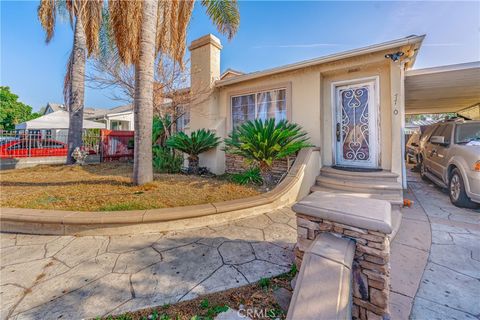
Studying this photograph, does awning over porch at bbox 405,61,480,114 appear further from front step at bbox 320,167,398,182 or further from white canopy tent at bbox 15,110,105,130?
white canopy tent at bbox 15,110,105,130

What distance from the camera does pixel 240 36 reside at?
24.7ft

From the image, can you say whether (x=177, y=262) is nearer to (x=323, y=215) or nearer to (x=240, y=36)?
(x=323, y=215)

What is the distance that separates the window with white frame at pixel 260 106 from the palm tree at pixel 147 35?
240 cm

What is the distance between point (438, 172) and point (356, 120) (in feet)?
8.00

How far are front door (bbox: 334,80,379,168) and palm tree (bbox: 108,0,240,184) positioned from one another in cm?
454

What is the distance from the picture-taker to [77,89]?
26.0ft

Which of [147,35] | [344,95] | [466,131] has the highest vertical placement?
[147,35]

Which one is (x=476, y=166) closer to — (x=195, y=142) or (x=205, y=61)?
(x=195, y=142)

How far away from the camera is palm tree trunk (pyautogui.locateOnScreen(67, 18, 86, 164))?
7.86 m

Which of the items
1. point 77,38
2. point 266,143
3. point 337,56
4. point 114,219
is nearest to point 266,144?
point 266,143

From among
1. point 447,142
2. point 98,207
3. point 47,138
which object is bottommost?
point 98,207

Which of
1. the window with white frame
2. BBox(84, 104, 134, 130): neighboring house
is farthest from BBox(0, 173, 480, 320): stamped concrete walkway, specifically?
BBox(84, 104, 134, 130): neighboring house

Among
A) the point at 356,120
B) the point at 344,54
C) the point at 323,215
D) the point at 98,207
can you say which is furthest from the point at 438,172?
the point at 98,207

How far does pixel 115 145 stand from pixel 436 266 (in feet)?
39.7
